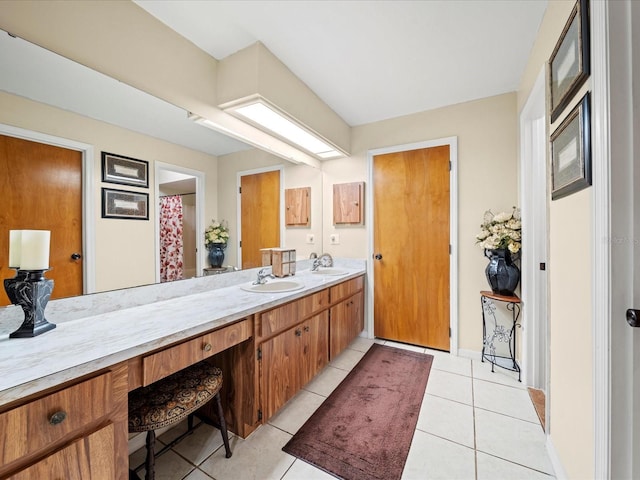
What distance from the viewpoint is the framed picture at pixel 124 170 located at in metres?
1.31

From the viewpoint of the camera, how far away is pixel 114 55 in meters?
1.33

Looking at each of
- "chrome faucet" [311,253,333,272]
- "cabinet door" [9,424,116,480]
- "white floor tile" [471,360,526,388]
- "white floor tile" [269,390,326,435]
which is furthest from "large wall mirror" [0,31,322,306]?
"white floor tile" [471,360,526,388]

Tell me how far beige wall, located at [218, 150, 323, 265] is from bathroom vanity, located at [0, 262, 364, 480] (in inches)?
18.9

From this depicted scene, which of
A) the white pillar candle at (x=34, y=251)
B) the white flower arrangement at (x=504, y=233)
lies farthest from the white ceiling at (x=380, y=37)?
the white pillar candle at (x=34, y=251)

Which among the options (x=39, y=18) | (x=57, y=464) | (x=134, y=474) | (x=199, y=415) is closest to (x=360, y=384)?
(x=199, y=415)

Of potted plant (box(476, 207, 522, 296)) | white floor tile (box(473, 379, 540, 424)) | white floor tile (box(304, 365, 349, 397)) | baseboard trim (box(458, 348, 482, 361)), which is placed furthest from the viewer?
baseboard trim (box(458, 348, 482, 361))

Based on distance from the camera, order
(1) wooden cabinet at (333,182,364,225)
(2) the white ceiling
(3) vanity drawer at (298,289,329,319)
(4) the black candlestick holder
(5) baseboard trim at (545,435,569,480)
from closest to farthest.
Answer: (4) the black candlestick holder, (5) baseboard trim at (545,435,569,480), (2) the white ceiling, (3) vanity drawer at (298,289,329,319), (1) wooden cabinet at (333,182,364,225)

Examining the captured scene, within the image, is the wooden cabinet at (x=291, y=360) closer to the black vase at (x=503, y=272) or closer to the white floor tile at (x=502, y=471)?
the white floor tile at (x=502, y=471)

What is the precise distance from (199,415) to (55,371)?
1.19 metres

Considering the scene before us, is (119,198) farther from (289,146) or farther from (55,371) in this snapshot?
(289,146)

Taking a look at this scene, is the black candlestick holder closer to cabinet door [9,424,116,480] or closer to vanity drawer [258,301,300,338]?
cabinet door [9,424,116,480]

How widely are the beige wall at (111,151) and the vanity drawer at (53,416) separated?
645 mm

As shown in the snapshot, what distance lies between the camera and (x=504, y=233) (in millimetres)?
2105

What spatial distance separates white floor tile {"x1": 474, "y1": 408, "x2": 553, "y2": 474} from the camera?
1.36 meters
